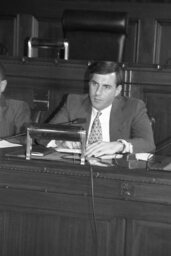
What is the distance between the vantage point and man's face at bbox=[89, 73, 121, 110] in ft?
11.4

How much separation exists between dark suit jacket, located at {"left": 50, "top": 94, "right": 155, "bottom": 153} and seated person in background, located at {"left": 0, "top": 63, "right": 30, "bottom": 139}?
0.28 metres

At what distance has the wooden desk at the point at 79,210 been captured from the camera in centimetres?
256

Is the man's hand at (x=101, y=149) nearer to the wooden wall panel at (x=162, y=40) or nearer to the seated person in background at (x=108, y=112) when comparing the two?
the seated person in background at (x=108, y=112)

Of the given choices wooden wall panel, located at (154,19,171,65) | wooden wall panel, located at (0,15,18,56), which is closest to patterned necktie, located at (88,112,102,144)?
wooden wall panel, located at (154,19,171,65)

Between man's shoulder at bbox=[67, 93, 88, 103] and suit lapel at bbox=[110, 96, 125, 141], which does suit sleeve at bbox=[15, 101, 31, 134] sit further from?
suit lapel at bbox=[110, 96, 125, 141]

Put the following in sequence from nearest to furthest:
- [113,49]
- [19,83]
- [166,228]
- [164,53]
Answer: [166,228] → [19,83] → [113,49] → [164,53]

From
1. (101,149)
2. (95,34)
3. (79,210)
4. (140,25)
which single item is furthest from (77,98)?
(140,25)

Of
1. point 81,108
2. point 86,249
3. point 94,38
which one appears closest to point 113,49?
point 94,38

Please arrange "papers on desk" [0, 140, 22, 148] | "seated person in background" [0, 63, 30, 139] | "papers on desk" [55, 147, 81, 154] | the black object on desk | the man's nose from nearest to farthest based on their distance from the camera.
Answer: the black object on desk, "papers on desk" [55, 147, 81, 154], "papers on desk" [0, 140, 22, 148], the man's nose, "seated person in background" [0, 63, 30, 139]

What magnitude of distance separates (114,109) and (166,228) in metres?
1.22

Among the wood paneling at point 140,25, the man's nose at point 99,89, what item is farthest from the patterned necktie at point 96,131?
the wood paneling at point 140,25

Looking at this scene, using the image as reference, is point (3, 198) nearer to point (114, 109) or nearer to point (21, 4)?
point (114, 109)

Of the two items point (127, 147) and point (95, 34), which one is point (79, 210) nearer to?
point (127, 147)

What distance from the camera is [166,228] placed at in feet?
8.34
